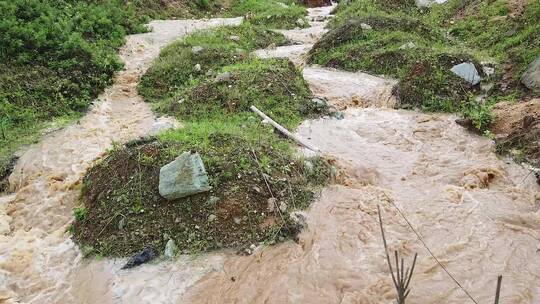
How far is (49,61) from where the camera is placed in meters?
11.4

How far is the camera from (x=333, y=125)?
30.1ft

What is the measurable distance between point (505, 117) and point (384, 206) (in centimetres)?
364

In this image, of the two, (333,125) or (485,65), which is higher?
(485,65)

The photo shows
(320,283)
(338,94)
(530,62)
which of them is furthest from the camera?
(338,94)

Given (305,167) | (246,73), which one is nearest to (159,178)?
(305,167)

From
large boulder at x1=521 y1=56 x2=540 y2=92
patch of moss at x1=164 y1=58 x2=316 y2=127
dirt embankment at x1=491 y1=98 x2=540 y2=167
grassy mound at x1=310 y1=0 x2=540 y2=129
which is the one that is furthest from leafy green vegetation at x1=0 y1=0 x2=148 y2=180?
large boulder at x1=521 y1=56 x2=540 y2=92

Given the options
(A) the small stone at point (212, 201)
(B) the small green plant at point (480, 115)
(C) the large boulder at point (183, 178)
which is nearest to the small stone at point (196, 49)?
(C) the large boulder at point (183, 178)

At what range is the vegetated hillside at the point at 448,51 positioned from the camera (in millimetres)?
9680

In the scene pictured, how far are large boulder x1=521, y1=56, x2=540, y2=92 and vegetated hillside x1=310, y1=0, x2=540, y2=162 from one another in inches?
4.9

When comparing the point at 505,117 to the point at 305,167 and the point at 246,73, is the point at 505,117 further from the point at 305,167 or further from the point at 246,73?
the point at 246,73

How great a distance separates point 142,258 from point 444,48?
9539 mm

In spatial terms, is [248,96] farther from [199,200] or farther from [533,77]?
[533,77]

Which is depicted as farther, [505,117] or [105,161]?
[505,117]

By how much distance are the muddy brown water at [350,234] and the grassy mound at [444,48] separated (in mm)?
912
